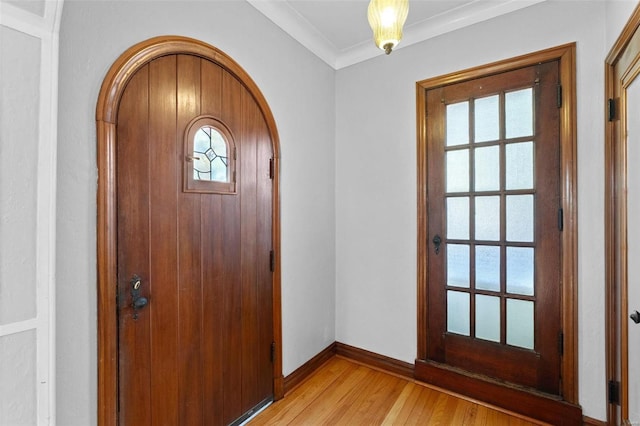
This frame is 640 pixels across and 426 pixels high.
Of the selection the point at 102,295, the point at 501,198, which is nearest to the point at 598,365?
the point at 501,198

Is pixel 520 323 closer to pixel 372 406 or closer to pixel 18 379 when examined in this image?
pixel 372 406

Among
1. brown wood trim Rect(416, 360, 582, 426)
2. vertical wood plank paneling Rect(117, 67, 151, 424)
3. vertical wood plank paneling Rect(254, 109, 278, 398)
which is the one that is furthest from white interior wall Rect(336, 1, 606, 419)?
vertical wood plank paneling Rect(117, 67, 151, 424)

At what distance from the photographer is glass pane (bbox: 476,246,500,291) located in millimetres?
1963

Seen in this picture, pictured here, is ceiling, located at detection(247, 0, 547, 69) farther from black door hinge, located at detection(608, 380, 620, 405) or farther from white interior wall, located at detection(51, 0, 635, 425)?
black door hinge, located at detection(608, 380, 620, 405)

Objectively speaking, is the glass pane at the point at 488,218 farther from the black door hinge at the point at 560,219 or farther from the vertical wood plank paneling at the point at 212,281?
the vertical wood plank paneling at the point at 212,281

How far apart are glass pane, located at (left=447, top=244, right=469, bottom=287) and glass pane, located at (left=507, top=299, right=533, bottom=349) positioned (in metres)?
0.30

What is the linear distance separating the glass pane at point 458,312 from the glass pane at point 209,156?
176 cm

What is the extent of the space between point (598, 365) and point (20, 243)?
2673 mm

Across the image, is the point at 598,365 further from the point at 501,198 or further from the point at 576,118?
the point at 576,118

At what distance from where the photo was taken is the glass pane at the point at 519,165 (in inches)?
73.0

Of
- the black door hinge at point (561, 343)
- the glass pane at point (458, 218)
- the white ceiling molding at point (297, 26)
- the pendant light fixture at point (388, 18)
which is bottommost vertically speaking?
the black door hinge at point (561, 343)

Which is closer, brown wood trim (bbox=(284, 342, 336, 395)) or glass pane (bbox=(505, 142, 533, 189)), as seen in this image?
glass pane (bbox=(505, 142, 533, 189))

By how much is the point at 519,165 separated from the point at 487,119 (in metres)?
0.38

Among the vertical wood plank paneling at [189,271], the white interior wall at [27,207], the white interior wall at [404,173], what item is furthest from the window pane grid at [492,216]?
the white interior wall at [27,207]
